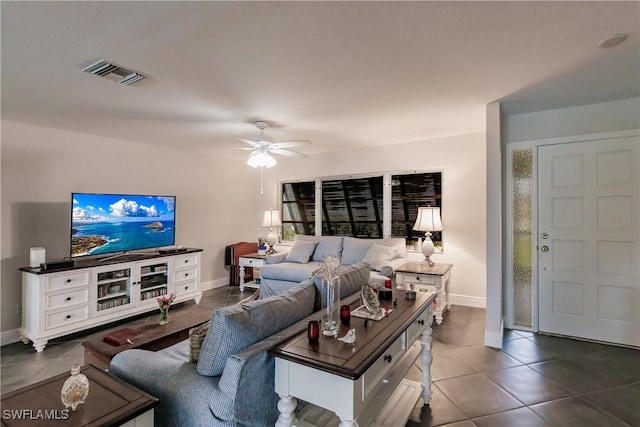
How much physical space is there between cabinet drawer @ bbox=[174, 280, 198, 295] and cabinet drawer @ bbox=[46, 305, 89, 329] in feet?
3.68

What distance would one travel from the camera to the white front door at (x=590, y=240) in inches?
123

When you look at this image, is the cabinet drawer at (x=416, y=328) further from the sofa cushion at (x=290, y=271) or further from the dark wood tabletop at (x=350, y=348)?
the sofa cushion at (x=290, y=271)

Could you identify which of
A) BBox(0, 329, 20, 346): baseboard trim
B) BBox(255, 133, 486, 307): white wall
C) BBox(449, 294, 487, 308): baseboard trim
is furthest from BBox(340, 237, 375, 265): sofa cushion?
BBox(0, 329, 20, 346): baseboard trim

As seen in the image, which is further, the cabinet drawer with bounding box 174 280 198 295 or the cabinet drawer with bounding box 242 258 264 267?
the cabinet drawer with bounding box 242 258 264 267

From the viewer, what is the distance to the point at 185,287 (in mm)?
4613

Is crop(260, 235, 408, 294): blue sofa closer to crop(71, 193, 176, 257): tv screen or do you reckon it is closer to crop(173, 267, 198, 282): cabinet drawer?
crop(173, 267, 198, 282): cabinet drawer

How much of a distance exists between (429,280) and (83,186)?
15.0 feet

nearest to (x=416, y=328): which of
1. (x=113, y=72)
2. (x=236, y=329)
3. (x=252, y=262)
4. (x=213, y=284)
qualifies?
(x=236, y=329)

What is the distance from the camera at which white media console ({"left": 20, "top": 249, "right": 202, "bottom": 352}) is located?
10.6ft

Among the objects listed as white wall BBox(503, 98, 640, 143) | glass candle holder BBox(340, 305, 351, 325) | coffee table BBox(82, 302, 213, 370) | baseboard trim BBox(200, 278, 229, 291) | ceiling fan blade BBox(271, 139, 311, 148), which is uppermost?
white wall BBox(503, 98, 640, 143)

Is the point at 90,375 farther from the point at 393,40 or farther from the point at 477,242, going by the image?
the point at 477,242

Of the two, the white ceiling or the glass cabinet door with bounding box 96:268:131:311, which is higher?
the white ceiling

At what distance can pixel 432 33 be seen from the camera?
189 centimetres

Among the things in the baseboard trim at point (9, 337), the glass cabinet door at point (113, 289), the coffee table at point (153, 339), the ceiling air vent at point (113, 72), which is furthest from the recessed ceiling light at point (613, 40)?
the baseboard trim at point (9, 337)
